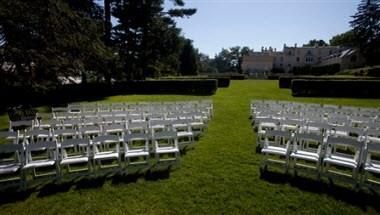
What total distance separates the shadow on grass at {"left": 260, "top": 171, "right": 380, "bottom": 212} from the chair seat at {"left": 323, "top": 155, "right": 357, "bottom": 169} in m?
0.47

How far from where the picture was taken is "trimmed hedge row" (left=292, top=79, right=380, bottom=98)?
2073 centimetres

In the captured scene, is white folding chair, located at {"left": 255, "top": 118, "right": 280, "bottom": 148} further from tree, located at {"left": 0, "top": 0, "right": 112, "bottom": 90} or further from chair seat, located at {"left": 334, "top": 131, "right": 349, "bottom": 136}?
tree, located at {"left": 0, "top": 0, "right": 112, "bottom": 90}

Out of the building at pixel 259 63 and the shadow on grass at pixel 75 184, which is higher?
the building at pixel 259 63

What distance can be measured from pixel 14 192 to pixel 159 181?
2.97m

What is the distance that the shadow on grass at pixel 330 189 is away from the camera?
464 centimetres

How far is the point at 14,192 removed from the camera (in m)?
5.17

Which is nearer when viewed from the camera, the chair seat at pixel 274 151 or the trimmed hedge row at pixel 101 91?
the chair seat at pixel 274 151

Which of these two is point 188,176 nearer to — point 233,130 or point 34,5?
point 233,130

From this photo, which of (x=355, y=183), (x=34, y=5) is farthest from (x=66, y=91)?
(x=355, y=183)

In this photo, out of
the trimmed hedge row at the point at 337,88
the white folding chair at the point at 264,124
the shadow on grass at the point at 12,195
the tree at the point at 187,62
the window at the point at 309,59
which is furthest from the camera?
the window at the point at 309,59

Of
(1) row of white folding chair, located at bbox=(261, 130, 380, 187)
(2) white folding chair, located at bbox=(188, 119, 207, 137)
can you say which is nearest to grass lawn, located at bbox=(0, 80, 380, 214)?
(1) row of white folding chair, located at bbox=(261, 130, 380, 187)

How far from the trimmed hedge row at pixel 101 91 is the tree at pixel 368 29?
130 feet

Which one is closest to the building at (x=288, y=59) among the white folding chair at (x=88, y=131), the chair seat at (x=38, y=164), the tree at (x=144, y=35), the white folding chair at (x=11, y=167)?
the tree at (x=144, y=35)

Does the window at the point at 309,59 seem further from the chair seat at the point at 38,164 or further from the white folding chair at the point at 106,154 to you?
the chair seat at the point at 38,164
